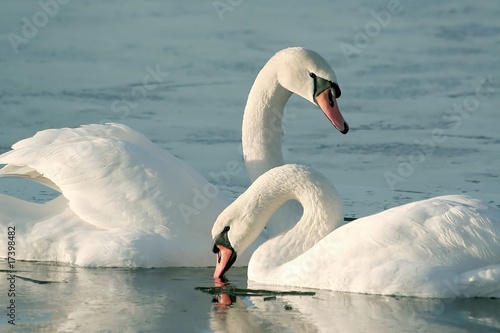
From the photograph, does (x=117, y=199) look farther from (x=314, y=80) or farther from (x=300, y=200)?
(x=314, y=80)

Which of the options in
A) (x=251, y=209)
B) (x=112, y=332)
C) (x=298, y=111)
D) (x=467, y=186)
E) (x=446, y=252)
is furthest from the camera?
Result: (x=298, y=111)

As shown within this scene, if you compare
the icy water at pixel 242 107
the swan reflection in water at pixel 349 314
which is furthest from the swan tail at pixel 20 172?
the swan reflection in water at pixel 349 314

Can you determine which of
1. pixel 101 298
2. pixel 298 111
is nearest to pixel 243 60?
pixel 298 111

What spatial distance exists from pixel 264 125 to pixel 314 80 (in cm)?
56

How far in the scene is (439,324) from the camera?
6.48 m

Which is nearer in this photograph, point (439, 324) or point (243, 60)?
point (439, 324)

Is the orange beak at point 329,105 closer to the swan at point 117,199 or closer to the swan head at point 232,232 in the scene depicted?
the swan at point 117,199

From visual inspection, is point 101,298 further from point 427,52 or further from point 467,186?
point 427,52

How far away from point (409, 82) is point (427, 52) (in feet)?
4.54

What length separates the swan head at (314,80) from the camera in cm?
907

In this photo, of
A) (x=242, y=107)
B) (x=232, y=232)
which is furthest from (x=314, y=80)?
(x=242, y=107)

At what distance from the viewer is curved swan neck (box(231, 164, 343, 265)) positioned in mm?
7953

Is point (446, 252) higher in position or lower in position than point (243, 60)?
lower

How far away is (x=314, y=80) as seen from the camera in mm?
9148
